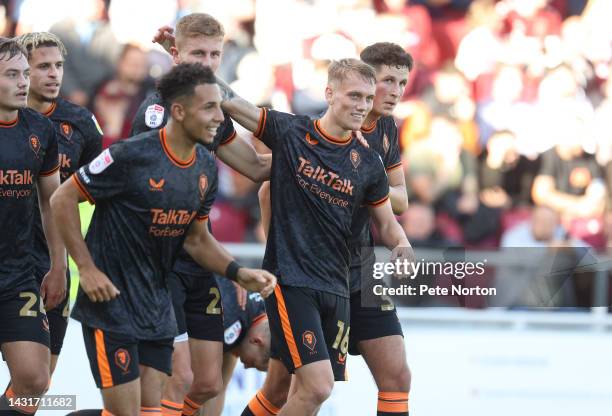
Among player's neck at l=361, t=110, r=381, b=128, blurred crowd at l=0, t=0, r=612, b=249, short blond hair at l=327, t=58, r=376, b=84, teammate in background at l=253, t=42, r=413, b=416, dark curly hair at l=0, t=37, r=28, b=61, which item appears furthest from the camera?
blurred crowd at l=0, t=0, r=612, b=249

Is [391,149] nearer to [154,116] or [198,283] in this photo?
[198,283]

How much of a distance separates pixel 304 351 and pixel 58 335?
178 cm

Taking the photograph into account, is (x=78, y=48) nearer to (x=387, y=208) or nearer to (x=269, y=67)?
(x=269, y=67)

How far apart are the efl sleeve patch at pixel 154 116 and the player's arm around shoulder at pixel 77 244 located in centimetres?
99

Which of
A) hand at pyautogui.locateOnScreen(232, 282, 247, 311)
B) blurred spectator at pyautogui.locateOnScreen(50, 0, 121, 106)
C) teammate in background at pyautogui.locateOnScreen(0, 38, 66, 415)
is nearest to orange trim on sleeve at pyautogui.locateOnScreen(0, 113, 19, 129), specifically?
teammate in background at pyautogui.locateOnScreen(0, 38, 66, 415)

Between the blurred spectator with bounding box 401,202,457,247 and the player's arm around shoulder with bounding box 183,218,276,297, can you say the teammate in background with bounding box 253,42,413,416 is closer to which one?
the player's arm around shoulder with bounding box 183,218,276,297

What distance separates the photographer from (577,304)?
37.3 feet

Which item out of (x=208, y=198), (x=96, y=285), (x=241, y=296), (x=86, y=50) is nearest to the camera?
(x=96, y=285)

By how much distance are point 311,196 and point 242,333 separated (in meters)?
1.67

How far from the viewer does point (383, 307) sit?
8.17m

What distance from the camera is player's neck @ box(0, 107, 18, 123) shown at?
24.6 feet

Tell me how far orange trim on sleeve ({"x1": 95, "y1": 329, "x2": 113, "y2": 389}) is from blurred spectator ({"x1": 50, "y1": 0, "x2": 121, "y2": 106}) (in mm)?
6195

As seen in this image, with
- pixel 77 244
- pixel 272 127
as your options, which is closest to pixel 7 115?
pixel 77 244

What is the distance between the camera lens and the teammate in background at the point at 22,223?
743 centimetres
